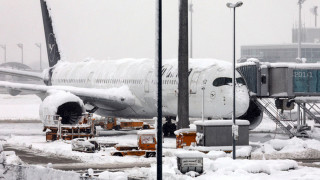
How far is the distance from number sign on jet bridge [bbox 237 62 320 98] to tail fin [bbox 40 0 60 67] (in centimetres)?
2179

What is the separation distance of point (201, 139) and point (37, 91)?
47.9ft

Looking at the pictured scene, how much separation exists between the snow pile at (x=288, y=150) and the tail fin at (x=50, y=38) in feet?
86.7

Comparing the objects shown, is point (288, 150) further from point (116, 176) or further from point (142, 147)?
point (116, 176)

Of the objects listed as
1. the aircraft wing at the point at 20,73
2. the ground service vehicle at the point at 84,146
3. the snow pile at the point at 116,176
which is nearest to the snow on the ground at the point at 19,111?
the aircraft wing at the point at 20,73

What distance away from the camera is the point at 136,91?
4025 centimetres

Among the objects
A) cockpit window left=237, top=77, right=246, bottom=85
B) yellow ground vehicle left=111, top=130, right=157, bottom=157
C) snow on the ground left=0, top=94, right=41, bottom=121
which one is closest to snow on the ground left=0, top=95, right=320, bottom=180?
yellow ground vehicle left=111, top=130, right=157, bottom=157

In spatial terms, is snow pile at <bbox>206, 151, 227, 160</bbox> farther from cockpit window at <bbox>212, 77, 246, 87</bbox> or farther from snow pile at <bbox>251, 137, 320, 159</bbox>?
Result: cockpit window at <bbox>212, 77, 246, 87</bbox>

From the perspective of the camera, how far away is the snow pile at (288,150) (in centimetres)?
2967

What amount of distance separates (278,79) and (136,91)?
932 cm

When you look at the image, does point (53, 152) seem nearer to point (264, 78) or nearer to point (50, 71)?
point (264, 78)

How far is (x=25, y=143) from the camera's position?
3534cm

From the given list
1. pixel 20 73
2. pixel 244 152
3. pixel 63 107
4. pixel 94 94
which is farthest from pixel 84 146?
pixel 20 73

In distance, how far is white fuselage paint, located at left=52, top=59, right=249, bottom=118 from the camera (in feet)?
112

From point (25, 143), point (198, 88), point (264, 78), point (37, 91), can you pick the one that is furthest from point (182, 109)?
point (37, 91)
